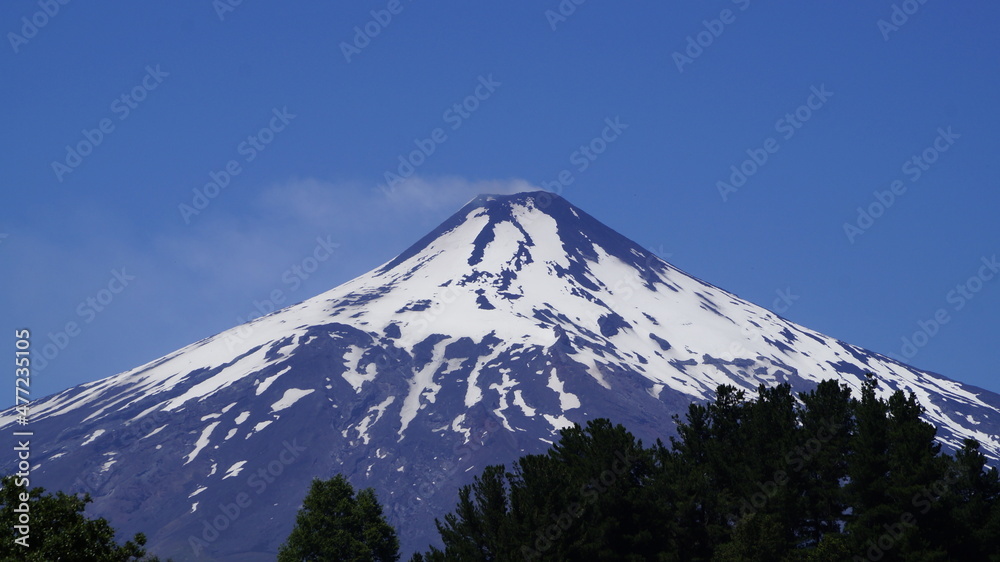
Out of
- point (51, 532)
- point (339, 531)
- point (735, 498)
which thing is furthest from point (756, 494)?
point (51, 532)

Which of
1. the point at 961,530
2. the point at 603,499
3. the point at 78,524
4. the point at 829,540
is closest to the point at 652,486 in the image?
the point at 603,499

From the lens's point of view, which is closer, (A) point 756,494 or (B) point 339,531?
(A) point 756,494

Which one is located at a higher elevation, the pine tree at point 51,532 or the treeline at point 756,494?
the pine tree at point 51,532

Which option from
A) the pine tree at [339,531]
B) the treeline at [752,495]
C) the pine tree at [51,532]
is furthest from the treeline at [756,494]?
the pine tree at [51,532]

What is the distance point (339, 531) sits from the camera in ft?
186

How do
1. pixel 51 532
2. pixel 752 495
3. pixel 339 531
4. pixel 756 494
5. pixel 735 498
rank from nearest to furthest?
pixel 51 532 → pixel 756 494 → pixel 752 495 → pixel 735 498 → pixel 339 531

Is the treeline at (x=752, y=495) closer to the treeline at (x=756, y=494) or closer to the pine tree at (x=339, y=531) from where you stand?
the treeline at (x=756, y=494)

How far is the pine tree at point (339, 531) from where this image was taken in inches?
2217

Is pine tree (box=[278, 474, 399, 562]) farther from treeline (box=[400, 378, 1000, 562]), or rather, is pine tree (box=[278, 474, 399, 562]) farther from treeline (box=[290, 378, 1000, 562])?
treeline (box=[400, 378, 1000, 562])

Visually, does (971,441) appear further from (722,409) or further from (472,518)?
(472,518)

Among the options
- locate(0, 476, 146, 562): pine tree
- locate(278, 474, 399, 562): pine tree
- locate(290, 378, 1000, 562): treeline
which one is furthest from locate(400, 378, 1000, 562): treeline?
locate(0, 476, 146, 562): pine tree

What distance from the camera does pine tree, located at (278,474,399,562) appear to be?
56312 mm

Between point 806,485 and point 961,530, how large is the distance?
8.15 m

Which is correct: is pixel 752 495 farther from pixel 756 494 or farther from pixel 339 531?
pixel 339 531
